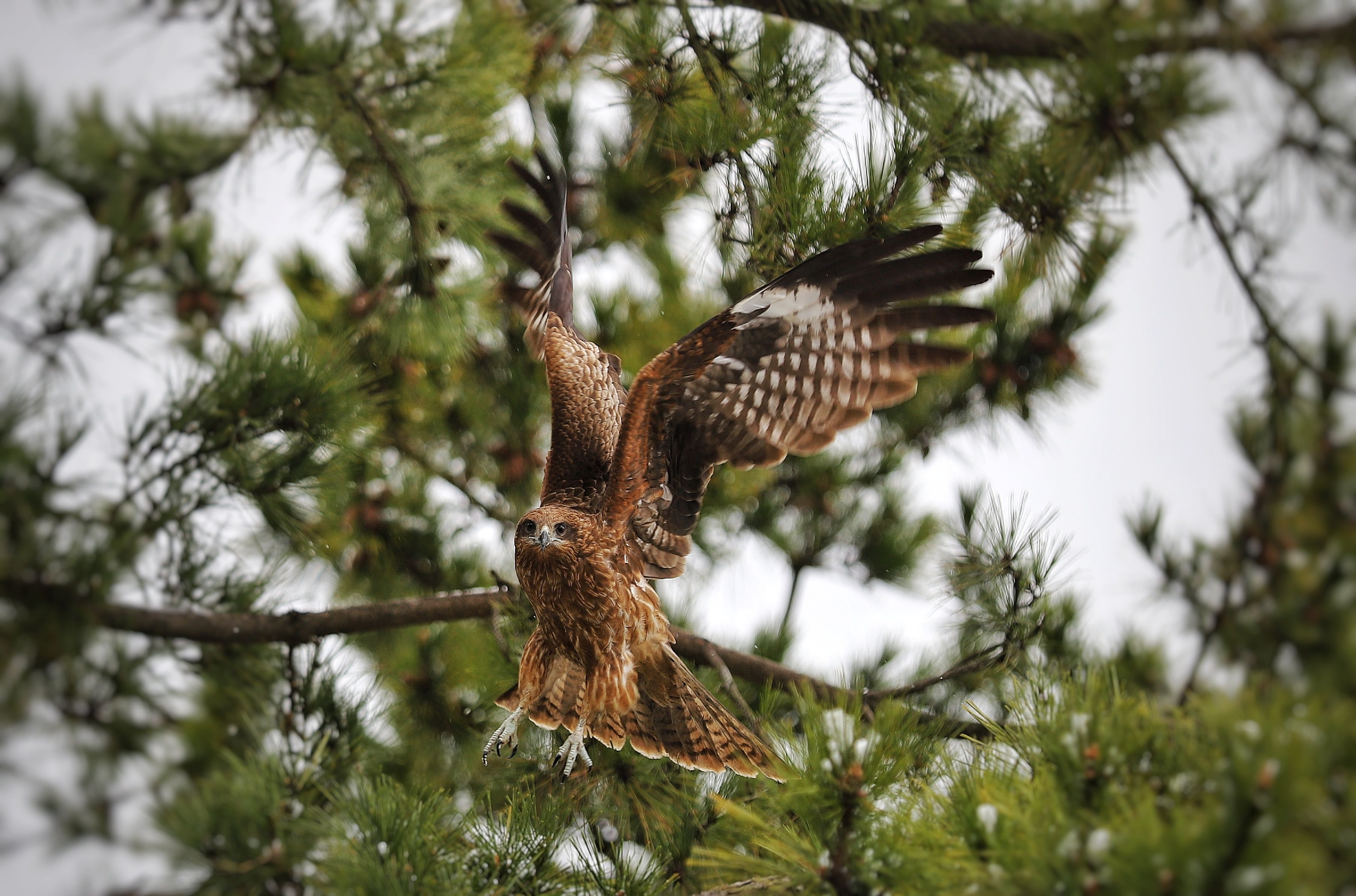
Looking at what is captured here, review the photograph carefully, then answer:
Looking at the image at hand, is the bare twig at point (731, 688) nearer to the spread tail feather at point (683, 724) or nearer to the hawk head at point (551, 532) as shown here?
the spread tail feather at point (683, 724)

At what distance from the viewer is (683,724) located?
1.30 m

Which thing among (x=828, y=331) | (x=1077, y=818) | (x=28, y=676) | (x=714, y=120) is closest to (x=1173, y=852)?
(x=1077, y=818)

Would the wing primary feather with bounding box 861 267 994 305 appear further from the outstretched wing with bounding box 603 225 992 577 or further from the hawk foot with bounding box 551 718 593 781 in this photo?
the hawk foot with bounding box 551 718 593 781

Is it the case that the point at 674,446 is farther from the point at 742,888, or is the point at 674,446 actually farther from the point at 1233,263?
the point at 1233,263

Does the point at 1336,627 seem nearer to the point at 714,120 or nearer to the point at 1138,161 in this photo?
the point at 1138,161

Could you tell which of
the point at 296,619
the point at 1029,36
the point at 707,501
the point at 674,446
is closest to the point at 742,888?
the point at 674,446

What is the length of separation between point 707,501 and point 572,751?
97 centimetres

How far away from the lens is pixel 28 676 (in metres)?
1.77

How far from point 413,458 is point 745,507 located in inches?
31.8

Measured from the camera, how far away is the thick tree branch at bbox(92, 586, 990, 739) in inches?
52.6

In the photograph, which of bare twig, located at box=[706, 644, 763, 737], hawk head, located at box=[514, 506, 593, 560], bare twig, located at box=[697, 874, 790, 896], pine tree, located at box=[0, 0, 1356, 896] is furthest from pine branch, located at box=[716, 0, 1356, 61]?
bare twig, located at box=[697, 874, 790, 896]

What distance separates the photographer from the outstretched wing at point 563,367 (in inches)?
49.7

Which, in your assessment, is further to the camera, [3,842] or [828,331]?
[3,842]

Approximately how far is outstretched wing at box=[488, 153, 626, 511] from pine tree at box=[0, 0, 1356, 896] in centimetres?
21
